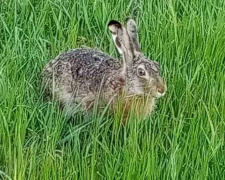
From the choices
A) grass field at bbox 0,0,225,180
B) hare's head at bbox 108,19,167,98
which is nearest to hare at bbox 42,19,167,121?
hare's head at bbox 108,19,167,98

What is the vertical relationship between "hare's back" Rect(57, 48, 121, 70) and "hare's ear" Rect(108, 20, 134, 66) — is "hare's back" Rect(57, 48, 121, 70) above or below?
below

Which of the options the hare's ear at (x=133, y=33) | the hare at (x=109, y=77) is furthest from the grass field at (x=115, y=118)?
the hare's ear at (x=133, y=33)

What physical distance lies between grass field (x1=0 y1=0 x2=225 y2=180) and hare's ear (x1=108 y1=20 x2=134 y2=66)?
279 millimetres

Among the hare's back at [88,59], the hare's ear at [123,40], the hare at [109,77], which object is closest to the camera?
the hare at [109,77]

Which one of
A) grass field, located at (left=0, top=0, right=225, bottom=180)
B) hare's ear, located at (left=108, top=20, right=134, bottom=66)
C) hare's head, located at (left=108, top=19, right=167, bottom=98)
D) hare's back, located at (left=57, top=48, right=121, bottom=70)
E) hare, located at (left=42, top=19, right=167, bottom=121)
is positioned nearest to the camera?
grass field, located at (left=0, top=0, right=225, bottom=180)

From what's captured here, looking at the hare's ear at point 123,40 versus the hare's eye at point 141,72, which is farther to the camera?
the hare's ear at point 123,40

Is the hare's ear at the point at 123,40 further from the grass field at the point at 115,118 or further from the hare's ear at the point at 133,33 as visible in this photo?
the grass field at the point at 115,118

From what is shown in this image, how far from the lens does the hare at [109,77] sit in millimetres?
4430

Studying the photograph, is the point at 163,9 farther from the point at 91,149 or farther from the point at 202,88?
the point at 91,149

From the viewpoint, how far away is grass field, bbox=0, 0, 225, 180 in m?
3.70

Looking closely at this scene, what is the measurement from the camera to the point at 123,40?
4.55 metres

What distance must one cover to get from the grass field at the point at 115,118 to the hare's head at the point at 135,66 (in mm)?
154

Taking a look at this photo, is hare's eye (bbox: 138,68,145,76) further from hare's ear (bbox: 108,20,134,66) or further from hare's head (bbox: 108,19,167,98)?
hare's ear (bbox: 108,20,134,66)

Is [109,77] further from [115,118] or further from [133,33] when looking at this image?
[115,118]
